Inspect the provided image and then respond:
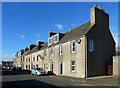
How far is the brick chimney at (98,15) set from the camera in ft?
103

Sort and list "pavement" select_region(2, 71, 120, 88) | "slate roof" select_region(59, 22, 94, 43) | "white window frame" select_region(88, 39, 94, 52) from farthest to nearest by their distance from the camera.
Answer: "slate roof" select_region(59, 22, 94, 43), "white window frame" select_region(88, 39, 94, 52), "pavement" select_region(2, 71, 120, 88)

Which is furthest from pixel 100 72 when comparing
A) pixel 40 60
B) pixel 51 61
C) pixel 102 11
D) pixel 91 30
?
pixel 40 60

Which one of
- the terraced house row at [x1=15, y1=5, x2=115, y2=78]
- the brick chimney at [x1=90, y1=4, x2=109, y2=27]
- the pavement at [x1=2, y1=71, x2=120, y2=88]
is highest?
the brick chimney at [x1=90, y1=4, x2=109, y2=27]

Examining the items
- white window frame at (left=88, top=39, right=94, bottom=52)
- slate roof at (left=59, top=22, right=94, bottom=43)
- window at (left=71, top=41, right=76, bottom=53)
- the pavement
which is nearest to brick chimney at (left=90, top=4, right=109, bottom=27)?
slate roof at (left=59, top=22, right=94, bottom=43)

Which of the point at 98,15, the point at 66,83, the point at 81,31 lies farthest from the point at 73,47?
the point at 66,83

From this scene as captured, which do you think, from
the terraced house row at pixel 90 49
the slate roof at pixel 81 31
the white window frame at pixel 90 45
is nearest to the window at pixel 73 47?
the terraced house row at pixel 90 49

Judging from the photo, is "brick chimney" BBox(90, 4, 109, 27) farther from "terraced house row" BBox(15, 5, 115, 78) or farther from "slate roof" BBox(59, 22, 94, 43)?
"slate roof" BBox(59, 22, 94, 43)

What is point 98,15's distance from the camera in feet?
105

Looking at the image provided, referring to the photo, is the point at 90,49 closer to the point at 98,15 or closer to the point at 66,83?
the point at 98,15

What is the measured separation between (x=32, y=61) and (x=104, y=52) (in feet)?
109

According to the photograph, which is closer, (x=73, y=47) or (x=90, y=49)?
(x=90, y=49)

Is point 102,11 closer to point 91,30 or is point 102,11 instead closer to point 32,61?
point 91,30

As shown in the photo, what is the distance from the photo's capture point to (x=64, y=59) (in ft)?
119

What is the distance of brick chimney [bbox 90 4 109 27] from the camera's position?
3141 centimetres
